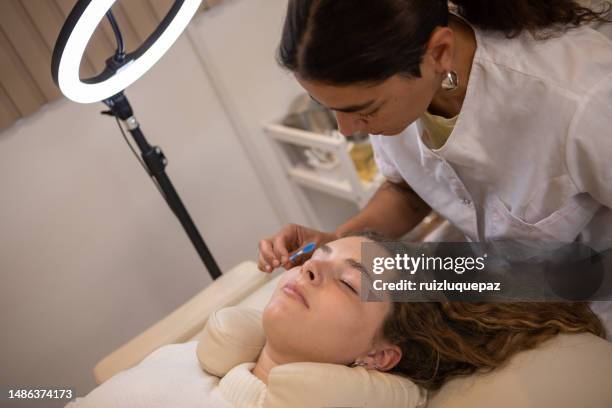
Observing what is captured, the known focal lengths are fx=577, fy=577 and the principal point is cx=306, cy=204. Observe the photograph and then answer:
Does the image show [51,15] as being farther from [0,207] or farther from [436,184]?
[436,184]

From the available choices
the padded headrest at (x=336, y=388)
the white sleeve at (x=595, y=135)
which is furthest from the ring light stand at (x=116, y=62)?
the white sleeve at (x=595, y=135)

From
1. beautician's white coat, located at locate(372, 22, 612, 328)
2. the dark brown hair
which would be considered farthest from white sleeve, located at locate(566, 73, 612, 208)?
the dark brown hair

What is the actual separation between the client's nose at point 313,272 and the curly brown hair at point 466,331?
0.16 m

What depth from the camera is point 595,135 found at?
97 cm

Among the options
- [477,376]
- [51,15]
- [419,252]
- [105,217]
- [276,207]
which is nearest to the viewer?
[477,376]

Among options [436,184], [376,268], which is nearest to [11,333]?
[376,268]

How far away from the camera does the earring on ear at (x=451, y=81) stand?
109 centimetres

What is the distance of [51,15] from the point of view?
5.84 feet

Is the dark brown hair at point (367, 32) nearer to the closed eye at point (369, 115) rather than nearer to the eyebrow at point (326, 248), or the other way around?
the closed eye at point (369, 115)

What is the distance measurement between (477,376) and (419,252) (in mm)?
302

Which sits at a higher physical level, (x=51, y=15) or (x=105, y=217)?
(x=51, y=15)

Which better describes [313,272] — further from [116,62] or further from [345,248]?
[116,62]

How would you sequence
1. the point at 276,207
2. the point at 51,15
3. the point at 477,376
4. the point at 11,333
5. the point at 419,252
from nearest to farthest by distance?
the point at 477,376, the point at 419,252, the point at 51,15, the point at 11,333, the point at 276,207

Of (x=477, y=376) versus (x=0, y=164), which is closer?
(x=477, y=376)
